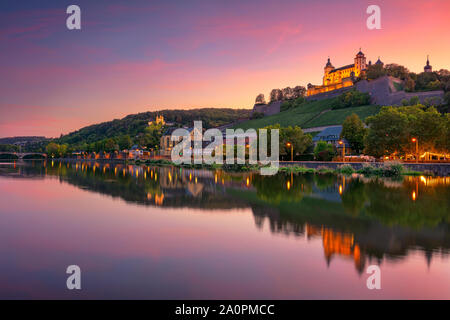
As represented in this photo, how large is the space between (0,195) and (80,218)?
43.5 ft

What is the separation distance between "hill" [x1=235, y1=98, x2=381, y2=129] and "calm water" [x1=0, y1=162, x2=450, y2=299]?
8143 centimetres

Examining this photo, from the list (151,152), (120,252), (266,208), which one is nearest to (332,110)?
(151,152)

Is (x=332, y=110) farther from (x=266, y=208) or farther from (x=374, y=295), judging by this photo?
(x=374, y=295)

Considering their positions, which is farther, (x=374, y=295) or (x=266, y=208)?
(x=266, y=208)

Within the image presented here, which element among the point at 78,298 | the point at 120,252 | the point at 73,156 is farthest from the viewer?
the point at 73,156

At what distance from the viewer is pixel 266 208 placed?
16938 mm

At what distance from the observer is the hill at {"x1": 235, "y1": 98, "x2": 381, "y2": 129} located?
94.2 metres

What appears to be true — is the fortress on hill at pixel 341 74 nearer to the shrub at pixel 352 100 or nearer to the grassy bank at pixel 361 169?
the shrub at pixel 352 100

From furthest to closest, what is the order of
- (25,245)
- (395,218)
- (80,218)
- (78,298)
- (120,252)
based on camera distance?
(80,218)
(395,218)
(25,245)
(120,252)
(78,298)

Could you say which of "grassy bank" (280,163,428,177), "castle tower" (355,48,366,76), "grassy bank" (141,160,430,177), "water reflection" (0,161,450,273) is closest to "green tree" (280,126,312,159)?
"grassy bank" (141,160,430,177)

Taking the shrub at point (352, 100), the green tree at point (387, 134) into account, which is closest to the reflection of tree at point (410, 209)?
the green tree at point (387, 134)

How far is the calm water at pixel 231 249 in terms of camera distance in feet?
22.8

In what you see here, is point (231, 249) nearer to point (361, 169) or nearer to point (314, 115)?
point (361, 169)

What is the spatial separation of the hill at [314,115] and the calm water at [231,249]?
81.4 metres
